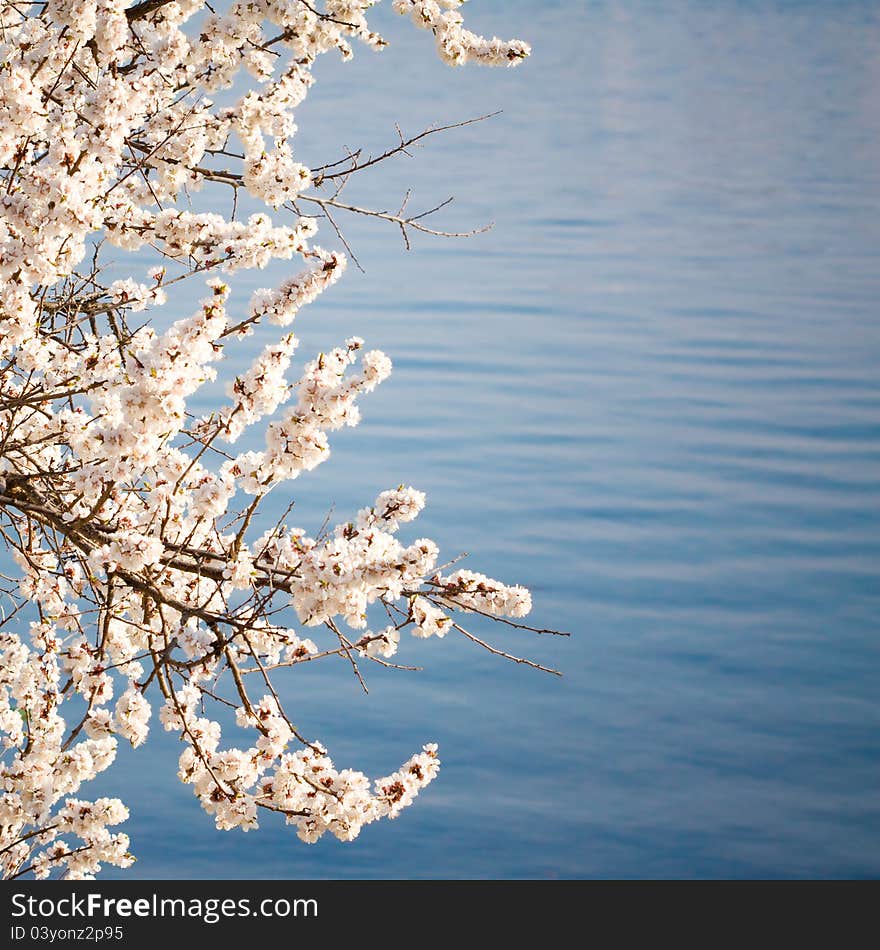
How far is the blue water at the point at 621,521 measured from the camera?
6.41m

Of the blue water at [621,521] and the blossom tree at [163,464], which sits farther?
the blue water at [621,521]

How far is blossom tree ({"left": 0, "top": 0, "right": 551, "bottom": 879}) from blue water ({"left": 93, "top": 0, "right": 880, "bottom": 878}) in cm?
254

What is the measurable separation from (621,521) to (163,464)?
6.82 metres

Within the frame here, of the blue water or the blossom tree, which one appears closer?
the blossom tree

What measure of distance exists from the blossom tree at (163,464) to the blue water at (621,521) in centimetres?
254

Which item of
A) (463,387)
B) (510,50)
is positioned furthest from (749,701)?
(463,387)

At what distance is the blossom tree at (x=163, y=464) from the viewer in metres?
2.94

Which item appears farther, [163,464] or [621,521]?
[621,521]

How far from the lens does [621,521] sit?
9.98 meters

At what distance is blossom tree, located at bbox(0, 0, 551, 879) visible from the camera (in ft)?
9.65

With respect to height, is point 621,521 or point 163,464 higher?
point 621,521

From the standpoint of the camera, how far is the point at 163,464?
3406mm
